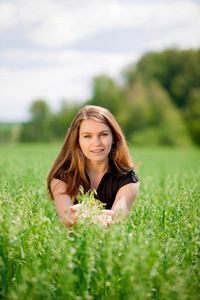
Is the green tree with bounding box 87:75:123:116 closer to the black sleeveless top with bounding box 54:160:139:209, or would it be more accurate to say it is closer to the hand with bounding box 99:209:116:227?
the black sleeveless top with bounding box 54:160:139:209

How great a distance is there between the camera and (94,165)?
3355 millimetres

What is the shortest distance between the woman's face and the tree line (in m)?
31.9

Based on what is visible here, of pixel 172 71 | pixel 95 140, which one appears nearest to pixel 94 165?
pixel 95 140

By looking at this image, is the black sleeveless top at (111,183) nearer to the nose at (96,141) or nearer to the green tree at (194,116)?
the nose at (96,141)

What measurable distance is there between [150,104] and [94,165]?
36.7 m

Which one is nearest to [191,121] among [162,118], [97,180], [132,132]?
[162,118]

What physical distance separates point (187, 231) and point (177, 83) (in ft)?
142

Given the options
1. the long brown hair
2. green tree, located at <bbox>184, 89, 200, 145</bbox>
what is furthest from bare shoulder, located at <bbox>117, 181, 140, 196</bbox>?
green tree, located at <bbox>184, 89, 200, 145</bbox>

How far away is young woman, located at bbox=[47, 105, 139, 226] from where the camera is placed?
3.11m

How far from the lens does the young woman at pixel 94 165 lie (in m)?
3.11

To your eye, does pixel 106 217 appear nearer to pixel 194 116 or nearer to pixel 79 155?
pixel 79 155

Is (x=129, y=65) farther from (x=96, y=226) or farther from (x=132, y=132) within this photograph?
(x=96, y=226)

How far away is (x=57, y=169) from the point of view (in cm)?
327

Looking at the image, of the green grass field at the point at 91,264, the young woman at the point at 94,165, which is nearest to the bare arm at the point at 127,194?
the young woman at the point at 94,165
